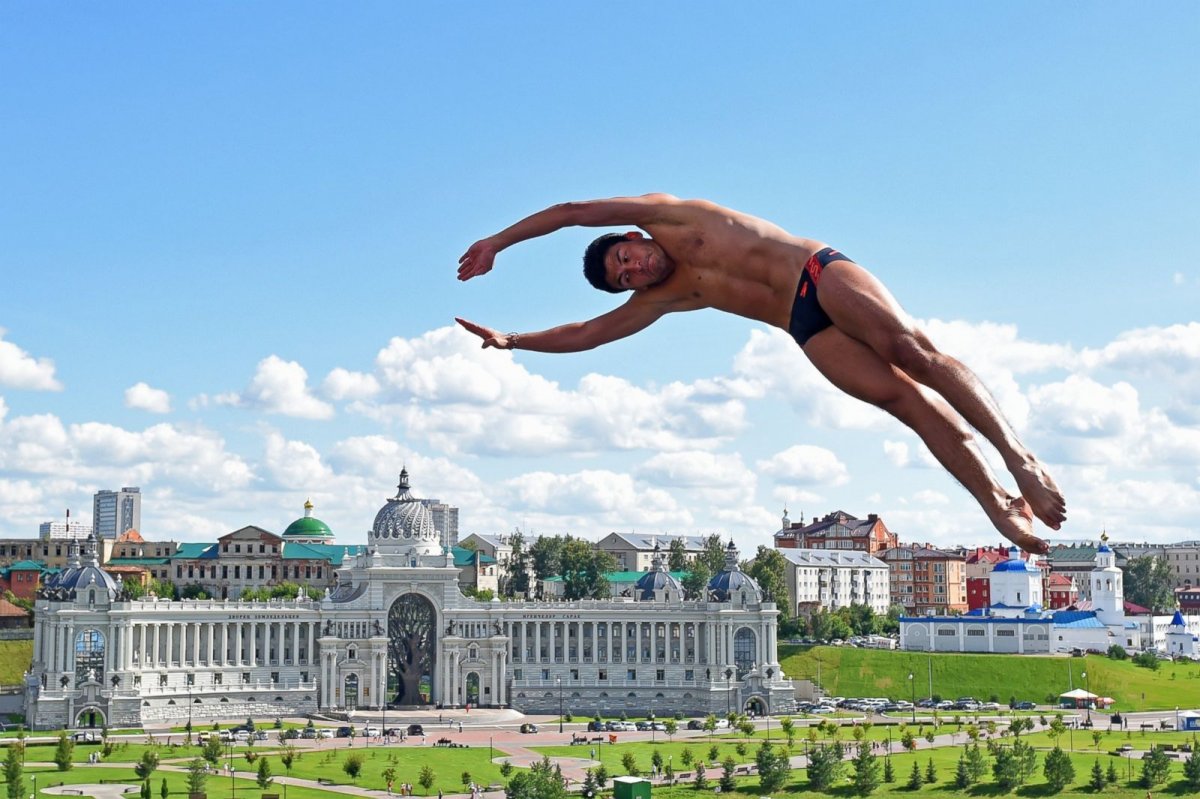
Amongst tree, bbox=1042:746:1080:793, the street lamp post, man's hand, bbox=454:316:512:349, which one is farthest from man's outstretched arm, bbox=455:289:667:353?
the street lamp post

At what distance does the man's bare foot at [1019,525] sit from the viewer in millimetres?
7777

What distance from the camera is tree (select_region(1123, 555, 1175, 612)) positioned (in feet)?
612

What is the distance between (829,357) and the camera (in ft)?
29.2

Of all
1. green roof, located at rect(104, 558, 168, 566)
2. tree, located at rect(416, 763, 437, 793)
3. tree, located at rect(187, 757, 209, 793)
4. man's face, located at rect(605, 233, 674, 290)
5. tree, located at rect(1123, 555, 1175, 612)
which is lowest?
tree, located at rect(416, 763, 437, 793)

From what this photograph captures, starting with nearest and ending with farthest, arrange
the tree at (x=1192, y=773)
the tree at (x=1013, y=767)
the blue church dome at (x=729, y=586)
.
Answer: the tree at (x=1192, y=773) < the tree at (x=1013, y=767) < the blue church dome at (x=729, y=586)

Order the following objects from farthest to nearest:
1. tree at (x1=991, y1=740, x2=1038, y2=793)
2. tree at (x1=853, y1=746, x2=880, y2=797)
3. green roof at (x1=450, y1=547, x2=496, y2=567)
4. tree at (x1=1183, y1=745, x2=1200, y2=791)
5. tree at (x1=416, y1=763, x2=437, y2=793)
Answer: green roof at (x1=450, y1=547, x2=496, y2=567), tree at (x1=991, y1=740, x2=1038, y2=793), tree at (x1=1183, y1=745, x2=1200, y2=791), tree at (x1=853, y1=746, x2=880, y2=797), tree at (x1=416, y1=763, x2=437, y2=793)

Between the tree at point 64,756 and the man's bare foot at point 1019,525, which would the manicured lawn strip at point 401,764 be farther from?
the man's bare foot at point 1019,525

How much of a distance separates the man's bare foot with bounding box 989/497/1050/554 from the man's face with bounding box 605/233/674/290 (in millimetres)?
2882

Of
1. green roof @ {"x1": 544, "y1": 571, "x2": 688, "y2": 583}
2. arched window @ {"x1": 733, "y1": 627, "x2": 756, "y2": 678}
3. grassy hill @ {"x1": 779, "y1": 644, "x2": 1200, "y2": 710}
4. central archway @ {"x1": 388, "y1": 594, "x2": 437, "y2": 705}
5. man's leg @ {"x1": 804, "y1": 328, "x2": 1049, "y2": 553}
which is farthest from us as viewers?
green roof @ {"x1": 544, "y1": 571, "x2": 688, "y2": 583}

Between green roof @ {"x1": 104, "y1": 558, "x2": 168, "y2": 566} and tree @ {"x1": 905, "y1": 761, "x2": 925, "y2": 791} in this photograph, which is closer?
tree @ {"x1": 905, "y1": 761, "x2": 925, "y2": 791}

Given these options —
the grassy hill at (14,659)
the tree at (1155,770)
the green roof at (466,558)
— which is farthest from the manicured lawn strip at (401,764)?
the green roof at (466,558)

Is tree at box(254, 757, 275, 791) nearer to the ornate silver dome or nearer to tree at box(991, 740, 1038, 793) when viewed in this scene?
tree at box(991, 740, 1038, 793)

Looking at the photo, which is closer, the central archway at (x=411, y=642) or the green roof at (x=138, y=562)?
the central archway at (x=411, y=642)

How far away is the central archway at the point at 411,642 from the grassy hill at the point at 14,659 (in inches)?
937
